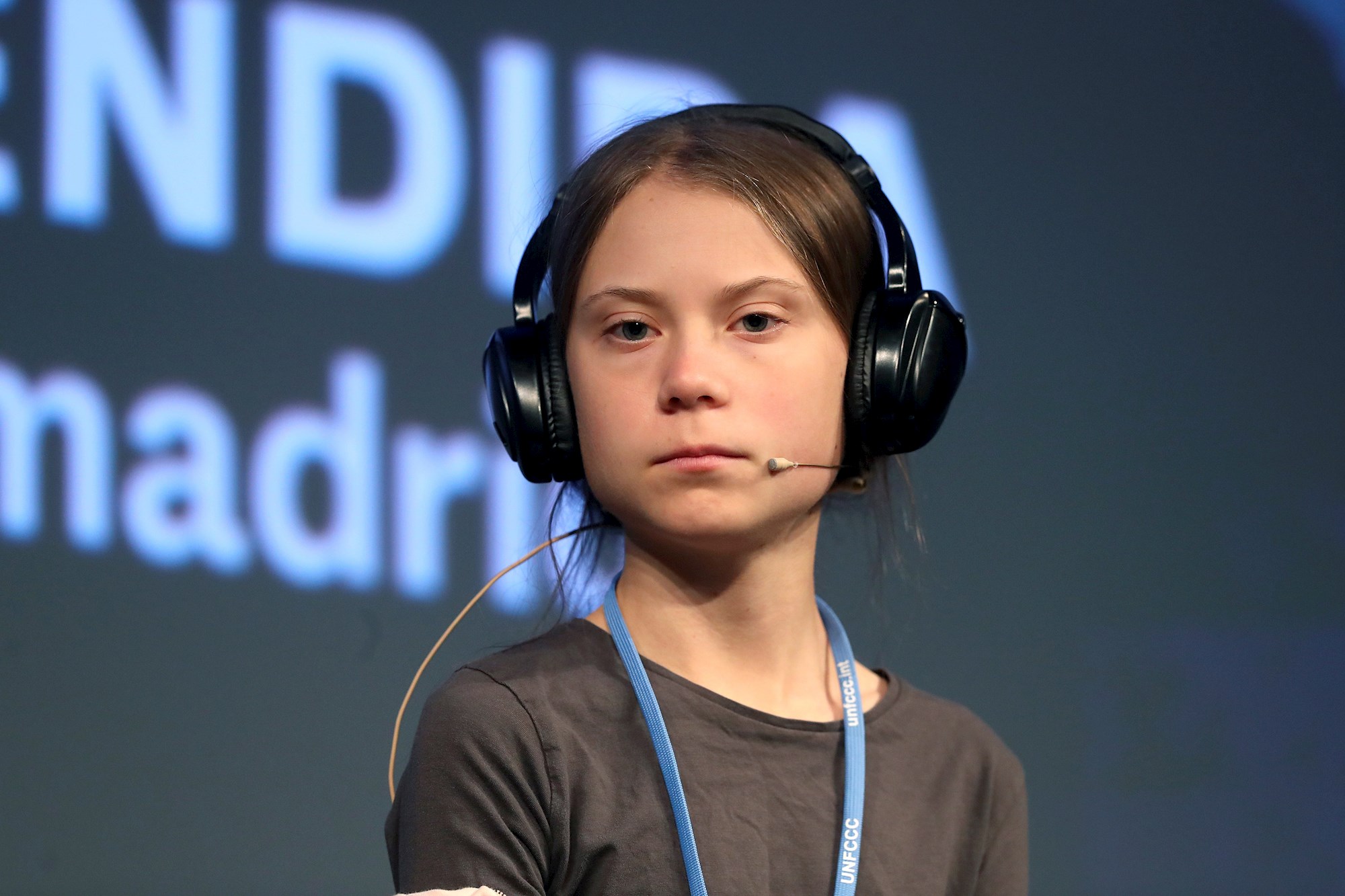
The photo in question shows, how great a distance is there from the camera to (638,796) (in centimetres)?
85

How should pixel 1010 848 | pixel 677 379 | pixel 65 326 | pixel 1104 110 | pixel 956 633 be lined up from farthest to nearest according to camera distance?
pixel 1104 110 → pixel 956 633 → pixel 65 326 → pixel 1010 848 → pixel 677 379

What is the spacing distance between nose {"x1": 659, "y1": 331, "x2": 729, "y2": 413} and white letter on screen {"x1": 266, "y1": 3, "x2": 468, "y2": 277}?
1.03 metres

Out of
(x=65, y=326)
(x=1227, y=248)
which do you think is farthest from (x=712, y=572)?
(x=1227, y=248)

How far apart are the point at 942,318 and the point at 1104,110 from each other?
147 cm

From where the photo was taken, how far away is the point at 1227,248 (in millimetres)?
2246

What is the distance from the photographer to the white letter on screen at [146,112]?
167cm

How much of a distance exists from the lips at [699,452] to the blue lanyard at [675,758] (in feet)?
0.46

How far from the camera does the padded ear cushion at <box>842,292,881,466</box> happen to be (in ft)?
3.03

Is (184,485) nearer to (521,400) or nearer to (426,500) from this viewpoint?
(426,500)

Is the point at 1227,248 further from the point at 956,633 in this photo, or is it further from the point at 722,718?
the point at 722,718

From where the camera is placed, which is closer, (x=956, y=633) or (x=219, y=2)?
(x=219, y=2)

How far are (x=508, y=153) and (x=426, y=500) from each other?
0.51 meters

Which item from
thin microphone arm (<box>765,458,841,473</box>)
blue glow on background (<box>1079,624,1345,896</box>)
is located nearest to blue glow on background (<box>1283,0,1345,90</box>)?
blue glow on background (<box>1079,624,1345,896</box>)

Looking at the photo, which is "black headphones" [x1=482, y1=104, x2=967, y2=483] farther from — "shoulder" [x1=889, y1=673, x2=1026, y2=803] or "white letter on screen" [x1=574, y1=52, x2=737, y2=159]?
"white letter on screen" [x1=574, y1=52, x2=737, y2=159]
